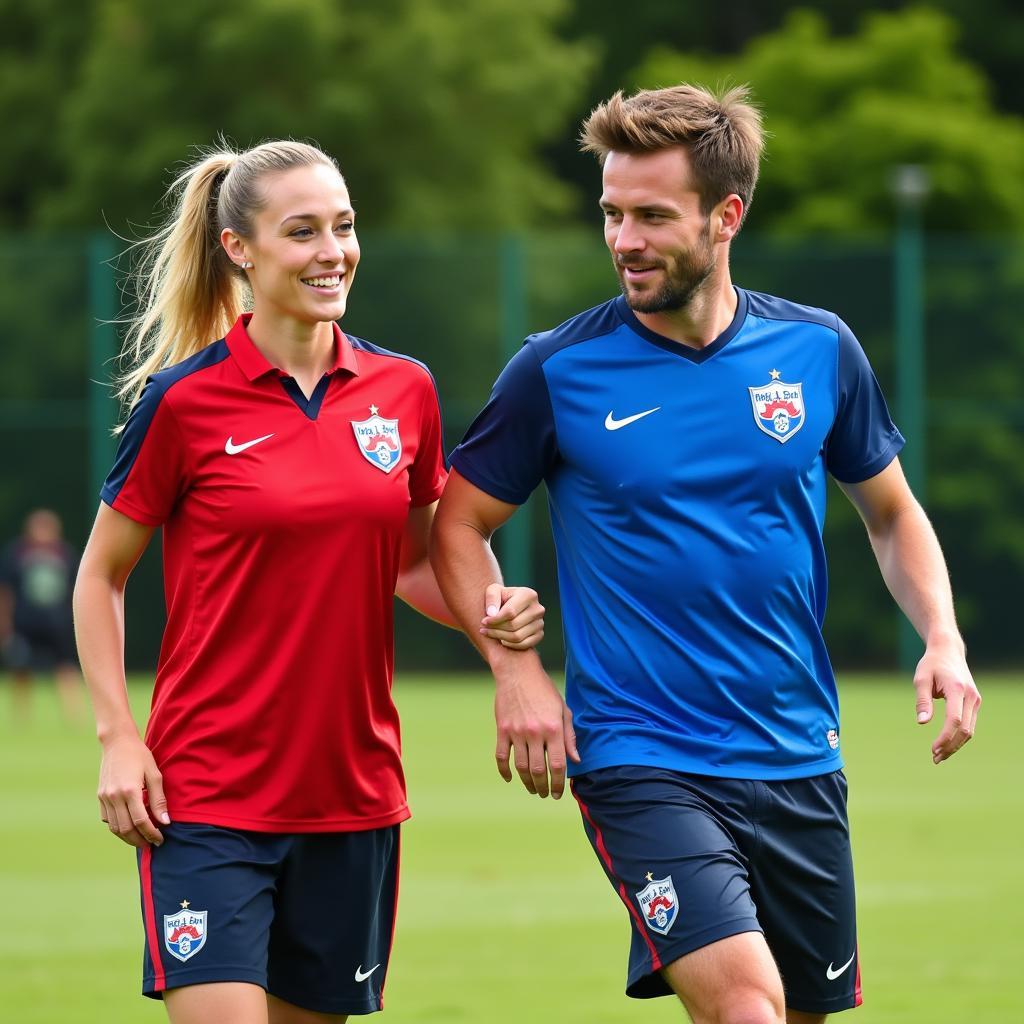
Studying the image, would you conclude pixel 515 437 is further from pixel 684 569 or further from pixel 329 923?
pixel 329 923

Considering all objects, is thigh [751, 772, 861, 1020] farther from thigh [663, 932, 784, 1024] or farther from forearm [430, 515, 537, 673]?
forearm [430, 515, 537, 673]

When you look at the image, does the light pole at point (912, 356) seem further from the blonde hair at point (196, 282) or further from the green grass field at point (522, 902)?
the blonde hair at point (196, 282)

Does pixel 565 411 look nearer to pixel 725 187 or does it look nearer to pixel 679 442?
pixel 679 442

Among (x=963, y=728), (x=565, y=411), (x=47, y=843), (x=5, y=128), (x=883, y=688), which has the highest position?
(x=5, y=128)

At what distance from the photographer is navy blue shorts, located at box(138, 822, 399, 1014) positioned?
455cm

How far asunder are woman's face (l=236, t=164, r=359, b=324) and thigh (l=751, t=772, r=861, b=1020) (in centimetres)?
146

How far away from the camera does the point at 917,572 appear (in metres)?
5.01

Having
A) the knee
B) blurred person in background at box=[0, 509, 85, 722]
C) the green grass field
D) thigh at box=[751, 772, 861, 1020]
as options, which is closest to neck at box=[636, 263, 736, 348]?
thigh at box=[751, 772, 861, 1020]

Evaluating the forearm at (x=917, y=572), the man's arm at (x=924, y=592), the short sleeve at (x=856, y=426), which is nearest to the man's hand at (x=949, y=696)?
the man's arm at (x=924, y=592)

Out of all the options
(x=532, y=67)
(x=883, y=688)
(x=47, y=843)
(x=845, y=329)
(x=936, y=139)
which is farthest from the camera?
(x=532, y=67)

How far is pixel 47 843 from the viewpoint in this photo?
11.5 m

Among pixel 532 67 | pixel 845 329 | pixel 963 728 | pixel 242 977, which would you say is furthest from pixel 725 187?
pixel 532 67

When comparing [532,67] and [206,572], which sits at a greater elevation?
[532,67]

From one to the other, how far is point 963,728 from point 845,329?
1005mm
